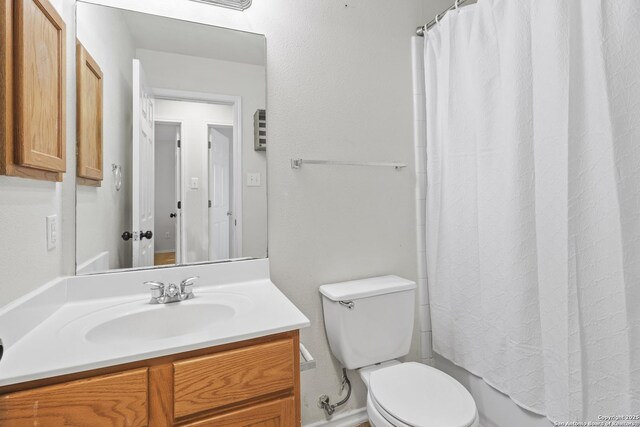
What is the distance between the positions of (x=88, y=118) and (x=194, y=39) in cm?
52

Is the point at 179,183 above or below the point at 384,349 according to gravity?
above

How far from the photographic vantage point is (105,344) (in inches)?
35.1

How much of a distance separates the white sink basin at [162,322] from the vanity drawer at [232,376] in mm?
183

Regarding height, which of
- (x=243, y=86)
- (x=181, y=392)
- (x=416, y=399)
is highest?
(x=243, y=86)

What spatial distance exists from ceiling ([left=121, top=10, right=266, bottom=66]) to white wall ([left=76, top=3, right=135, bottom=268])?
0.17ft

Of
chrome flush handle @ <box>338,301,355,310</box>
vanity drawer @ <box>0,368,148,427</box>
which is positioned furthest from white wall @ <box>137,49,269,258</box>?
vanity drawer @ <box>0,368,148,427</box>

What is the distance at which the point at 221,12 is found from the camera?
1.39 meters

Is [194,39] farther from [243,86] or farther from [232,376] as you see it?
[232,376]

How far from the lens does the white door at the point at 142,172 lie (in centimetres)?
128

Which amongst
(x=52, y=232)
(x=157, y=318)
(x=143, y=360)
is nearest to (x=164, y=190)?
(x=52, y=232)

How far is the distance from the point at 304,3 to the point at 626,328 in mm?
1749

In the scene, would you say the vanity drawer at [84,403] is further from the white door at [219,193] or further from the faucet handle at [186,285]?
the white door at [219,193]

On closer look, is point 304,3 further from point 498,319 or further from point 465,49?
point 498,319

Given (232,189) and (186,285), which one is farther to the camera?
(232,189)
